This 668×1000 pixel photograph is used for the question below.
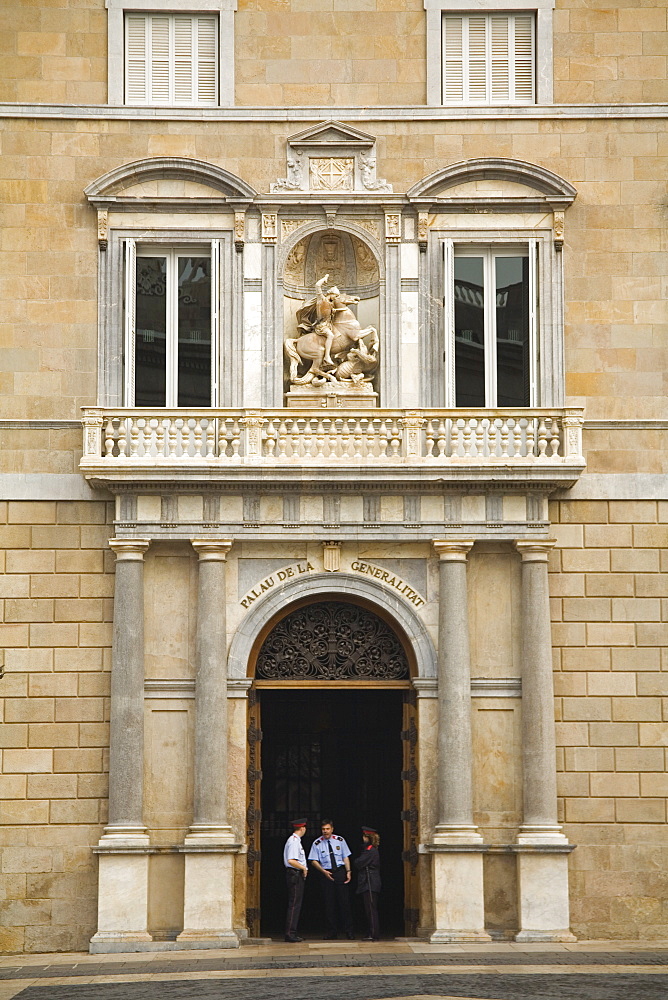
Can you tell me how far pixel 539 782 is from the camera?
23250mm

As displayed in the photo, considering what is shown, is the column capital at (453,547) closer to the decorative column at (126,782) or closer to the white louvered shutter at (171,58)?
the decorative column at (126,782)

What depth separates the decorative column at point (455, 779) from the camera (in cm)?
2283

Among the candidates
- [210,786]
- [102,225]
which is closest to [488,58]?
[102,225]

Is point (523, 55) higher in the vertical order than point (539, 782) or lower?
higher

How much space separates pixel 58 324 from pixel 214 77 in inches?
185

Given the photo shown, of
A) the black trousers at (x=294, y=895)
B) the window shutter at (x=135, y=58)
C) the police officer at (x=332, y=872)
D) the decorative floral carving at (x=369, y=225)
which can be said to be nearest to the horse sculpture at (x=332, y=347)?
the decorative floral carving at (x=369, y=225)

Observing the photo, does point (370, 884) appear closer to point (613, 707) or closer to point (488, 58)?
point (613, 707)

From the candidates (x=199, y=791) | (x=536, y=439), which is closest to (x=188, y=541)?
(x=199, y=791)

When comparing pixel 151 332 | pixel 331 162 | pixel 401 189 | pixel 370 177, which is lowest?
pixel 151 332

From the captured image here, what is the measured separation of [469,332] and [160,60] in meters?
6.54

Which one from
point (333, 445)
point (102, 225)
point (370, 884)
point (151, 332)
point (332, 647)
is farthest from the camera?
point (151, 332)

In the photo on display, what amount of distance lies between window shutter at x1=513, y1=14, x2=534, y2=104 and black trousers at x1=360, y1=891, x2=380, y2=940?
41.6 feet

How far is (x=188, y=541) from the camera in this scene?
23734 mm

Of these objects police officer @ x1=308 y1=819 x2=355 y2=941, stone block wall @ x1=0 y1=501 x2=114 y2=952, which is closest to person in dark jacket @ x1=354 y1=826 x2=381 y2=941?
police officer @ x1=308 y1=819 x2=355 y2=941
